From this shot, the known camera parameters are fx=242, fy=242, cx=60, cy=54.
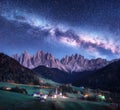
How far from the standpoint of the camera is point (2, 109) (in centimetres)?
9350

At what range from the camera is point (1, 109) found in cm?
9375

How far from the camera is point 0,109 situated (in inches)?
3735

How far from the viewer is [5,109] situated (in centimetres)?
9469

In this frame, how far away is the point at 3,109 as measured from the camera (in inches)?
3693

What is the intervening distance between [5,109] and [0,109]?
2.01 m

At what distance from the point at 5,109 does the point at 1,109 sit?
1649mm

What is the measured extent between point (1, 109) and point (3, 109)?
0.76 meters

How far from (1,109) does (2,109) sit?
0.52 metres

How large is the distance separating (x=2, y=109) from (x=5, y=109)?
151cm
